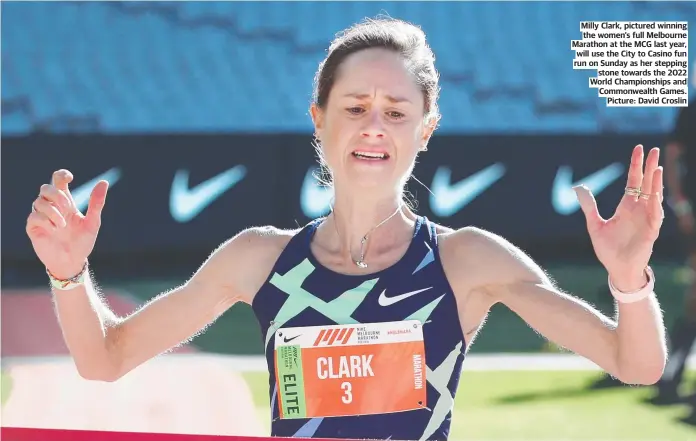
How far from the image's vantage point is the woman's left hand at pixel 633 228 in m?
1.72

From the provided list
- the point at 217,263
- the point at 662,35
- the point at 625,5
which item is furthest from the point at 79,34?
the point at 217,263

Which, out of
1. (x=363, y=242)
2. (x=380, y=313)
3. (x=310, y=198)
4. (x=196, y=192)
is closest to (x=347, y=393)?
(x=380, y=313)

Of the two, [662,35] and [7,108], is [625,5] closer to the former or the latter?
[7,108]

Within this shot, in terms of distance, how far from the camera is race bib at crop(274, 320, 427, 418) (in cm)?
193

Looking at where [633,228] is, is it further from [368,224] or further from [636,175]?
[368,224]

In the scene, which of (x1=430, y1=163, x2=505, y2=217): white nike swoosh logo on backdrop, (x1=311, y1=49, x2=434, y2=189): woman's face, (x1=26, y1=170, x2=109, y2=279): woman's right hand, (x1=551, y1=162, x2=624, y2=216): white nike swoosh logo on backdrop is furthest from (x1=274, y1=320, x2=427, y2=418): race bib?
(x1=551, y1=162, x2=624, y2=216): white nike swoosh logo on backdrop

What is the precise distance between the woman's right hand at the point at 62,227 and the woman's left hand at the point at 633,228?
91 cm

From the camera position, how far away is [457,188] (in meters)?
8.20

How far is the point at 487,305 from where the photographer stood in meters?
2.02

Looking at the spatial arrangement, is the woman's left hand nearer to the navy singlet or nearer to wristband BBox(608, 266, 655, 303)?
wristband BBox(608, 266, 655, 303)

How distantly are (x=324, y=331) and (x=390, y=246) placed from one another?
9.1 inches

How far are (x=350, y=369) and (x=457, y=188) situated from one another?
248 inches

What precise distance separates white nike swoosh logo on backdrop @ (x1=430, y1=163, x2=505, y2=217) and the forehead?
20.0 ft

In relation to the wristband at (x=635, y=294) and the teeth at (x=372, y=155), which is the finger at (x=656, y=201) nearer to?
the wristband at (x=635, y=294)
